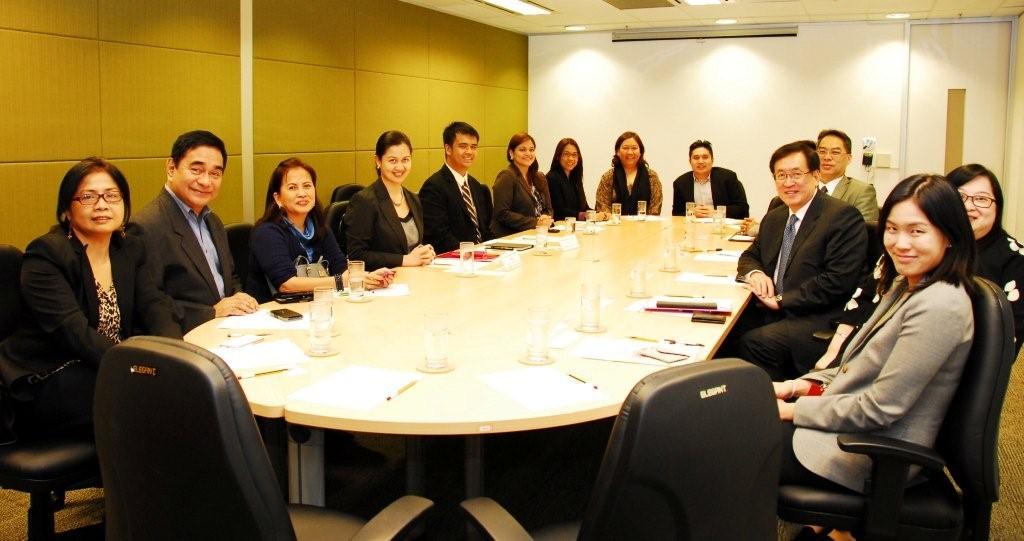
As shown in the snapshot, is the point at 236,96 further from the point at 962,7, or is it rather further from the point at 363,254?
the point at 962,7

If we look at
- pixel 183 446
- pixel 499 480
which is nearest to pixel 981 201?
pixel 499 480

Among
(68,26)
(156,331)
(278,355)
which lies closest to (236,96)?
(68,26)

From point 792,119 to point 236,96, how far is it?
6.28 m

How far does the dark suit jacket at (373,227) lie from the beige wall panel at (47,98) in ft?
5.62

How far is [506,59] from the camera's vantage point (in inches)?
395

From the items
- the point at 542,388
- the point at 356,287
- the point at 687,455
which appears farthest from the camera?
the point at 356,287

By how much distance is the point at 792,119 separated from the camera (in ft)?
31.0

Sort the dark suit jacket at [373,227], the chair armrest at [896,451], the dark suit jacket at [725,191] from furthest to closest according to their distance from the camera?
the dark suit jacket at [725,191] < the dark suit jacket at [373,227] < the chair armrest at [896,451]

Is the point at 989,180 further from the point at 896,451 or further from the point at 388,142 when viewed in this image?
the point at 388,142

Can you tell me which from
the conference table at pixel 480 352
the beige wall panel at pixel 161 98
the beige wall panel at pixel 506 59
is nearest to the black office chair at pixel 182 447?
the conference table at pixel 480 352

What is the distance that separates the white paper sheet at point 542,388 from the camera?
2.15 meters

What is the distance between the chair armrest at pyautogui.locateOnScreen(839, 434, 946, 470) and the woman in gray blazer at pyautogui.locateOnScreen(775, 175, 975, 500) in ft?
0.43

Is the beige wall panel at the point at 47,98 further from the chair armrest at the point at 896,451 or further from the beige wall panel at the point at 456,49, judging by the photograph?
the chair armrest at the point at 896,451

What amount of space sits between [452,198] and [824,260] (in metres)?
2.60
